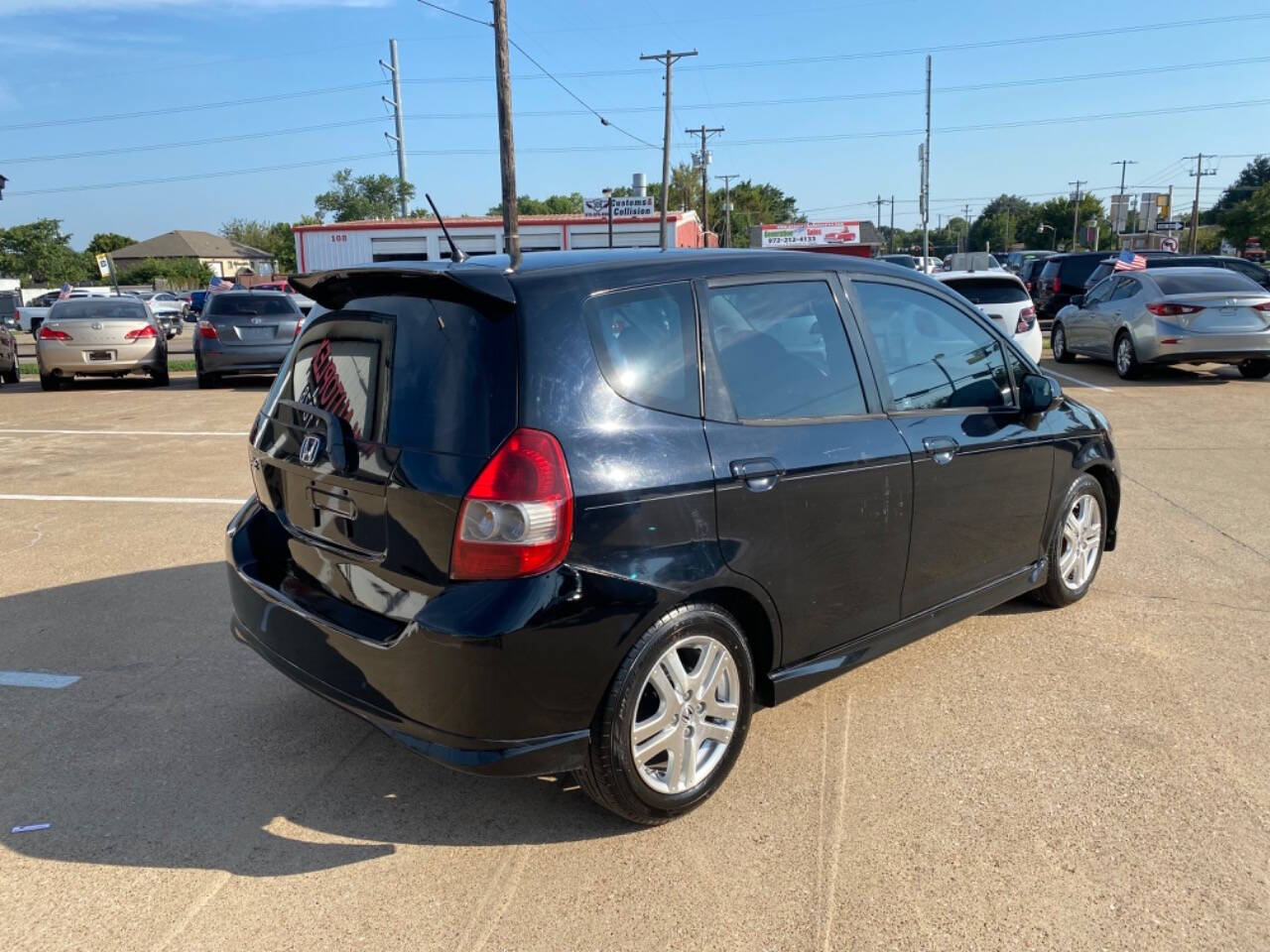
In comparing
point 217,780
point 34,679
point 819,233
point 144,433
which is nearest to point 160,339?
point 144,433

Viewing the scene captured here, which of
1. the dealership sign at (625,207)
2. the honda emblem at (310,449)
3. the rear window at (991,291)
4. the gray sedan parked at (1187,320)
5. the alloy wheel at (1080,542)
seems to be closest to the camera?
the honda emblem at (310,449)

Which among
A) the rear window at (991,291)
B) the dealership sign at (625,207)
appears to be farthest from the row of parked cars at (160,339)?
the dealership sign at (625,207)

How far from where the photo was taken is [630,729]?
2.97 meters

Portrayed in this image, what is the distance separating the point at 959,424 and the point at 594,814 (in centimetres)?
210

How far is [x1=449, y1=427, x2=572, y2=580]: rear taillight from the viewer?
9.07ft

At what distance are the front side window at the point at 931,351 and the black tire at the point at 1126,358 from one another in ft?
35.5

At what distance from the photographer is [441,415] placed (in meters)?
2.91

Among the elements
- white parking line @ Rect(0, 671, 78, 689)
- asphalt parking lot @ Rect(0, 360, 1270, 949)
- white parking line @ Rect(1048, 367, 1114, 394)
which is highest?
white parking line @ Rect(0, 671, 78, 689)

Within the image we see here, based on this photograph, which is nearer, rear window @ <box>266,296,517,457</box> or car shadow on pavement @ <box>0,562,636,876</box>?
rear window @ <box>266,296,517,457</box>

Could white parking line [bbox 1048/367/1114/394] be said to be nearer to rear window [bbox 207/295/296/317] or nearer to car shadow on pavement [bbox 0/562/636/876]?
rear window [bbox 207/295/296/317]

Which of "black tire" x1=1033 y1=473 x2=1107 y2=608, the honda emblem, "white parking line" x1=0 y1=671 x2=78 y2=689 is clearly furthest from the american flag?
"white parking line" x1=0 y1=671 x2=78 y2=689

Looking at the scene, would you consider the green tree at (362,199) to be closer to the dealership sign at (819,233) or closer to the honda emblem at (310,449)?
the dealership sign at (819,233)

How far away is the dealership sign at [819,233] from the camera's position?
6306cm

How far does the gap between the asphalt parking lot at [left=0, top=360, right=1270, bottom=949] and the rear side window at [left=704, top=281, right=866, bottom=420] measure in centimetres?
124
